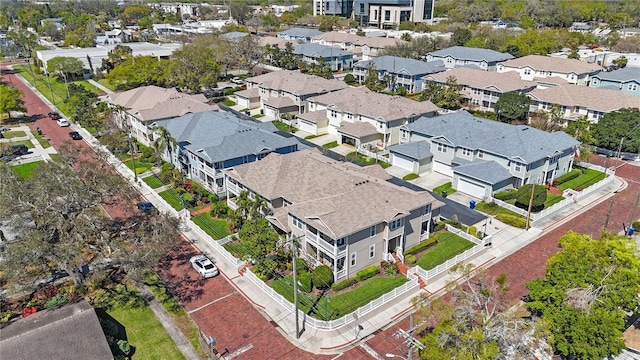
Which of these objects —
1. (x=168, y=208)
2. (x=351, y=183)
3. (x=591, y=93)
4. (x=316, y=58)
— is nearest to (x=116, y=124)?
(x=168, y=208)

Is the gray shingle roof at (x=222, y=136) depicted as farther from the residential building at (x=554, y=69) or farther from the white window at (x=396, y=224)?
the residential building at (x=554, y=69)

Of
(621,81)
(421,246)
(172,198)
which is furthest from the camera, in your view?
(621,81)

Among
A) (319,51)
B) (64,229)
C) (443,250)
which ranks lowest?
(443,250)

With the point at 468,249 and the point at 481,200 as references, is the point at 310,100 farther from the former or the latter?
the point at 468,249

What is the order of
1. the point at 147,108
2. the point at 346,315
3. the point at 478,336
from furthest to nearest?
the point at 147,108, the point at 346,315, the point at 478,336

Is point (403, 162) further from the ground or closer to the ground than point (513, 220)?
further from the ground

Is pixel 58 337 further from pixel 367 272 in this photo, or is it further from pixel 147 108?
pixel 147 108

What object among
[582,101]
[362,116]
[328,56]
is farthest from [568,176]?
[328,56]
